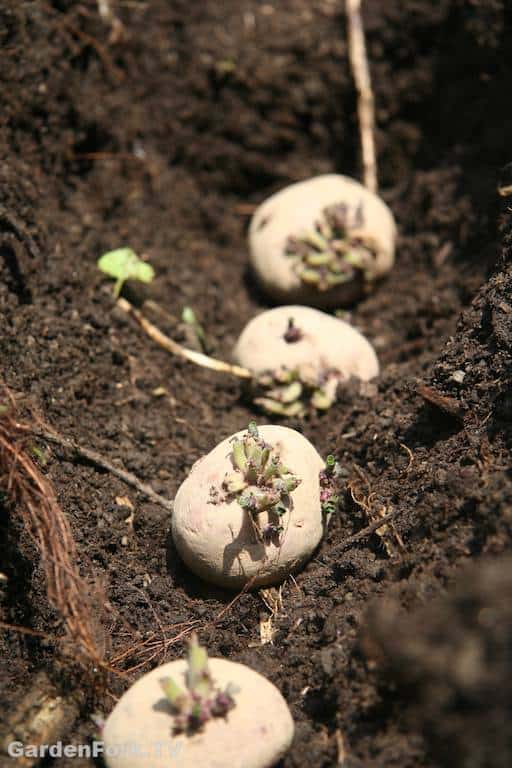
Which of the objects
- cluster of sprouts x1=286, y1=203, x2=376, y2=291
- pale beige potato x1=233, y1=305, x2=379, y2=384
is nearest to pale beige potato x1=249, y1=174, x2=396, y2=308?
cluster of sprouts x1=286, y1=203, x2=376, y2=291

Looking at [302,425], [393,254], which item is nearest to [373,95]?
[393,254]

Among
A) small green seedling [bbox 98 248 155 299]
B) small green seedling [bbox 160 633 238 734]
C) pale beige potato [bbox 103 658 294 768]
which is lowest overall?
pale beige potato [bbox 103 658 294 768]

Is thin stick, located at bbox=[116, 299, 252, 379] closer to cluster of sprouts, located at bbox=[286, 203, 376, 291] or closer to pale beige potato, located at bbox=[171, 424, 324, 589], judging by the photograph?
cluster of sprouts, located at bbox=[286, 203, 376, 291]

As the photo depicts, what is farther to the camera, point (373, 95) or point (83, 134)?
point (373, 95)

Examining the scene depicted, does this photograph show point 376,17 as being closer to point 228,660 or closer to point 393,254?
point 393,254

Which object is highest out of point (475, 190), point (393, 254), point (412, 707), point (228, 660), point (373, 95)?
point (373, 95)

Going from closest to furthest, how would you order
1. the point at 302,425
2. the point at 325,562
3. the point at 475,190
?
the point at 325,562 < the point at 302,425 < the point at 475,190

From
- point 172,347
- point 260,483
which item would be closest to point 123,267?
point 172,347
